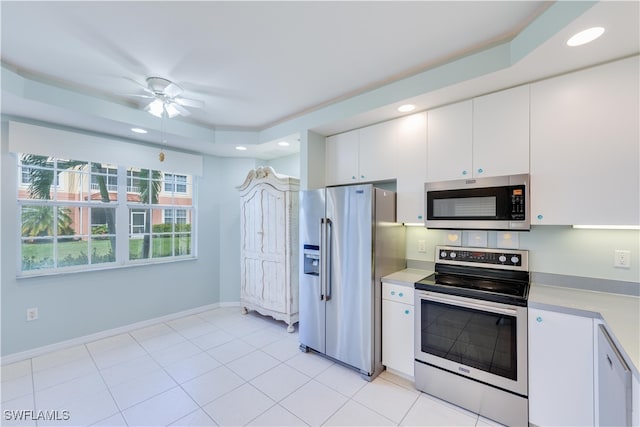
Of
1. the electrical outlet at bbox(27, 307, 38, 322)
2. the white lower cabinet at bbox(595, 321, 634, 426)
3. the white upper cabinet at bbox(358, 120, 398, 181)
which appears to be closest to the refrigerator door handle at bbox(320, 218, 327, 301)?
the white upper cabinet at bbox(358, 120, 398, 181)

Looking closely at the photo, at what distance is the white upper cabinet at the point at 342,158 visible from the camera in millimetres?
2873

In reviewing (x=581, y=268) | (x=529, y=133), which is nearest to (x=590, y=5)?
(x=529, y=133)

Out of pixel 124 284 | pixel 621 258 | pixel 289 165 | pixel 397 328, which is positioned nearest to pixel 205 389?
pixel 397 328

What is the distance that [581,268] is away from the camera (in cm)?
194

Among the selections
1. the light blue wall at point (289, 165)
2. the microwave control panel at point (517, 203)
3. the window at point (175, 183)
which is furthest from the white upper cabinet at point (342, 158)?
the window at point (175, 183)

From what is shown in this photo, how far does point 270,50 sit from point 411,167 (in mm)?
1516

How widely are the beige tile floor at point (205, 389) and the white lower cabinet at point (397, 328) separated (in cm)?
16

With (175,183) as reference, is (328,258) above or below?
below

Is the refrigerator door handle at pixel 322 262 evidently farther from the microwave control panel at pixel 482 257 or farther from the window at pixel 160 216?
the window at pixel 160 216

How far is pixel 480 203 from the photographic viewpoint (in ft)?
6.90

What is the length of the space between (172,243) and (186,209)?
0.52m

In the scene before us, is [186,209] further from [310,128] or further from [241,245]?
[310,128]

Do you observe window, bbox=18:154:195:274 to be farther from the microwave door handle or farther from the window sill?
the microwave door handle

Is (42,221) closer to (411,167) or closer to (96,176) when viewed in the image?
(96,176)
